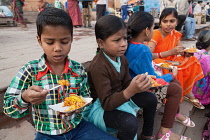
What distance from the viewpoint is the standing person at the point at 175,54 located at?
2.51 metres

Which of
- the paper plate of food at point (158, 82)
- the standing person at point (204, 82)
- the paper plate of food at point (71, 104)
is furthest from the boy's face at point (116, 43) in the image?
the standing person at point (204, 82)

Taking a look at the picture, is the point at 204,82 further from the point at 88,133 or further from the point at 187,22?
the point at 187,22

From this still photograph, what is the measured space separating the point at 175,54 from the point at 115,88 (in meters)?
1.34

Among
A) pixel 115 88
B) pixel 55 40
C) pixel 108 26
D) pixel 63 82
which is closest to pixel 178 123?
pixel 115 88

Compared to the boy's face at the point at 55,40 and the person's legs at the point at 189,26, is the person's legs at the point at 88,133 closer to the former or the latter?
the boy's face at the point at 55,40

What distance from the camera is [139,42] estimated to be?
2016mm

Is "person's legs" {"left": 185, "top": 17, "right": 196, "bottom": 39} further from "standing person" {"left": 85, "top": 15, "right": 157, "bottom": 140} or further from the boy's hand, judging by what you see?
the boy's hand

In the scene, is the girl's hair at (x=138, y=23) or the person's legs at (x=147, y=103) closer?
the person's legs at (x=147, y=103)

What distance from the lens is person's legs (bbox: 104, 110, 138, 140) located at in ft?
4.53

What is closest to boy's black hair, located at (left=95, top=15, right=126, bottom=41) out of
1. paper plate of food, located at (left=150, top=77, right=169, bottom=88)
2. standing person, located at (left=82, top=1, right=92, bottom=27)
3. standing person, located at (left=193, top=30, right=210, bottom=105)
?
paper plate of food, located at (left=150, top=77, right=169, bottom=88)

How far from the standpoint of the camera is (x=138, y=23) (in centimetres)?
195

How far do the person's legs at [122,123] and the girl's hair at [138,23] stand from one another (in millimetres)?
952

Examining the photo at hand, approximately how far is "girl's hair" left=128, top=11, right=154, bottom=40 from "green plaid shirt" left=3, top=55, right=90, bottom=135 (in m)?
0.95

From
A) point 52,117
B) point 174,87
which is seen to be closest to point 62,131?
point 52,117
